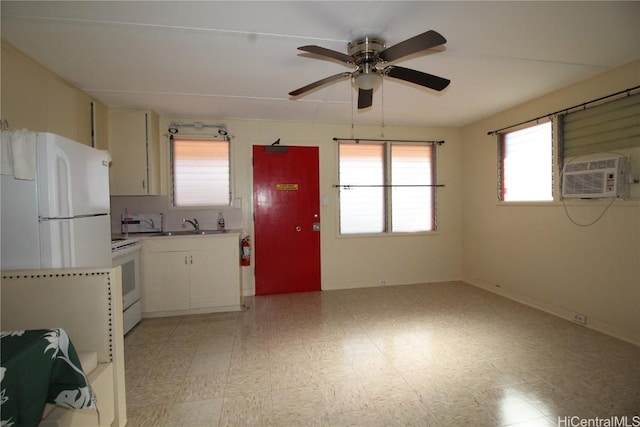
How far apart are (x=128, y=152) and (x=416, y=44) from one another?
3509mm

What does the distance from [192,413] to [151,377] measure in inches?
23.9

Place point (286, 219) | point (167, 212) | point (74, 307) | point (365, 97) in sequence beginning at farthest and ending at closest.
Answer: point (286, 219) → point (167, 212) → point (365, 97) → point (74, 307)

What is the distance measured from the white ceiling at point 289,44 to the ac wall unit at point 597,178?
0.87 meters

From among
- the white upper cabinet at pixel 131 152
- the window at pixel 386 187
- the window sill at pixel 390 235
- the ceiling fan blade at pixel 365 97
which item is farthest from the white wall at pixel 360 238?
the ceiling fan blade at pixel 365 97

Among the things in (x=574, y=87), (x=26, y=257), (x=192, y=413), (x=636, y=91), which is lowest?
(x=192, y=413)

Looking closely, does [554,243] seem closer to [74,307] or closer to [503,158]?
[503,158]

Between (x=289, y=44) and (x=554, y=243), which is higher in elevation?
(x=289, y=44)

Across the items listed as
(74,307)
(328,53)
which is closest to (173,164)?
(74,307)

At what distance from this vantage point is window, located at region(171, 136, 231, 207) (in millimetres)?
3969

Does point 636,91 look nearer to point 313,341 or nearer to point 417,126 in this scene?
point 417,126

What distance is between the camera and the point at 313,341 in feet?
8.98

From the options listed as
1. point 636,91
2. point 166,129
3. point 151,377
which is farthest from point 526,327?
point 166,129

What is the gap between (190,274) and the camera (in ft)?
11.1

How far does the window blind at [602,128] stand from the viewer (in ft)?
8.43
